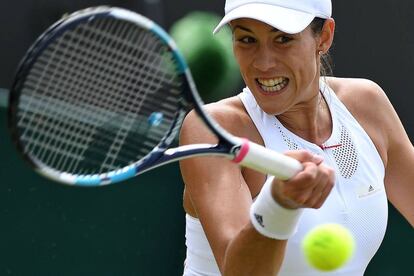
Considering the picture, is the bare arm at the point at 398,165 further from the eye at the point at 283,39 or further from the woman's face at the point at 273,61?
the eye at the point at 283,39

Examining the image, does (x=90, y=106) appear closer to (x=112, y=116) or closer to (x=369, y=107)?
(x=112, y=116)

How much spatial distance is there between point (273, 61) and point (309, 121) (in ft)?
1.04

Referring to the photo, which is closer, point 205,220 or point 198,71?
point 205,220

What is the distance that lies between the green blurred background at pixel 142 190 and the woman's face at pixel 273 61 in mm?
1518

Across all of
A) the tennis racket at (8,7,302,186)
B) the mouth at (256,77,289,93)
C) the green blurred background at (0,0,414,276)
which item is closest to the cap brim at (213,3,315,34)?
the mouth at (256,77,289,93)

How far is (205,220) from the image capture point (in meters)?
2.63

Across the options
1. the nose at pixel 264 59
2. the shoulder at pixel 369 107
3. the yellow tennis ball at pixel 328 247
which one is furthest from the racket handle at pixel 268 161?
the shoulder at pixel 369 107

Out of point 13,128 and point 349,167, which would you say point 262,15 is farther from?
point 13,128

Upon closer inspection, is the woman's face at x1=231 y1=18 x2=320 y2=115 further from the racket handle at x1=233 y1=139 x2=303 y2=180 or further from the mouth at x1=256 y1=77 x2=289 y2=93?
the racket handle at x1=233 y1=139 x2=303 y2=180

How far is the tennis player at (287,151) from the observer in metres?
2.46

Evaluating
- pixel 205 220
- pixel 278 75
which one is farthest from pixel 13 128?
pixel 278 75

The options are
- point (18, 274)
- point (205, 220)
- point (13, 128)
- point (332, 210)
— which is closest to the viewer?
point (13, 128)

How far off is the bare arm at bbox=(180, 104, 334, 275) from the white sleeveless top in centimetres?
14

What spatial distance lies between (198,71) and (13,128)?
2.17 metres
